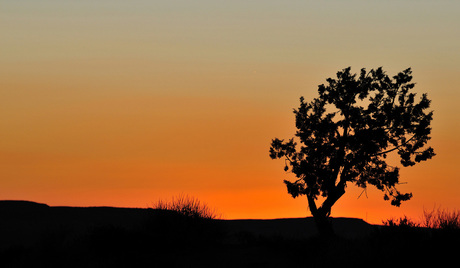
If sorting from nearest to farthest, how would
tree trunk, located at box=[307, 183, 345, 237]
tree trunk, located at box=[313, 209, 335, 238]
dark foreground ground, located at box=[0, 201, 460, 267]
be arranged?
1. dark foreground ground, located at box=[0, 201, 460, 267]
2. tree trunk, located at box=[313, 209, 335, 238]
3. tree trunk, located at box=[307, 183, 345, 237]

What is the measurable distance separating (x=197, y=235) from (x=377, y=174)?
14894mm

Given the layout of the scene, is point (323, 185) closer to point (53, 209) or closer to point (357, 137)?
point (357, 137)

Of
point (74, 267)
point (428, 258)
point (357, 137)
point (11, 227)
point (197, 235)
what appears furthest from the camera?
point (11, 227)

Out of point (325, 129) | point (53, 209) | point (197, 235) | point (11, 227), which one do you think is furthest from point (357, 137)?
point (53, 209)

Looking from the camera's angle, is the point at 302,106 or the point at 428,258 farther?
the point at 302,106

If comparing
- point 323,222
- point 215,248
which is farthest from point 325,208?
point 215,248

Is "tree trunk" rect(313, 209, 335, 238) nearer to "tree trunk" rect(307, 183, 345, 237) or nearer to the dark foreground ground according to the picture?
"tree trunk" rect(307, 183, 345, 237)

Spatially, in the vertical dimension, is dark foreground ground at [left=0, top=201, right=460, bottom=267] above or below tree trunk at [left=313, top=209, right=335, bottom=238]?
below

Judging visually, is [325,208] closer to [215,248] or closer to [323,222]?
[323,222]

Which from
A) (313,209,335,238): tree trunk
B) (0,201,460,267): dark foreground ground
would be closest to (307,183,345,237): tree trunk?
(313,209,335,238): tree trunk

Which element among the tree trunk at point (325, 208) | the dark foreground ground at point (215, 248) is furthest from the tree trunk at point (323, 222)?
the dark foreground ground at point (215, 248)

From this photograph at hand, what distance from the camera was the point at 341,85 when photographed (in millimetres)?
50312

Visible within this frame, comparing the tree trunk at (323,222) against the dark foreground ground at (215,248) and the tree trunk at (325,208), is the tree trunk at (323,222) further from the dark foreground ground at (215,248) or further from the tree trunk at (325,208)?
the dark foreground ground at (215,248)

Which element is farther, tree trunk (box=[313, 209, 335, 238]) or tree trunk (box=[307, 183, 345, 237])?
tree trunk (box=[307, 183, 345, 237])
